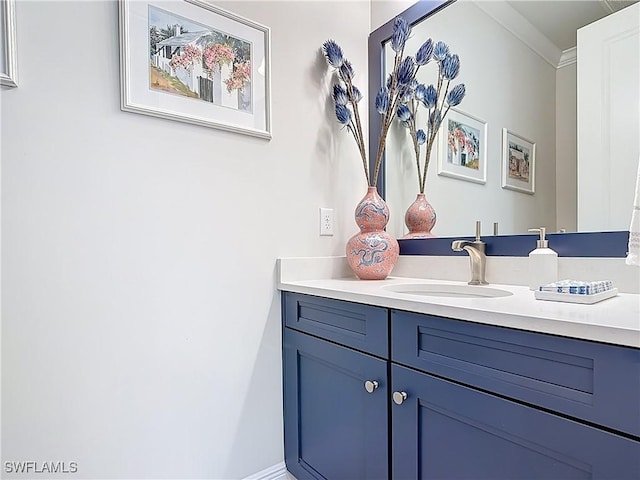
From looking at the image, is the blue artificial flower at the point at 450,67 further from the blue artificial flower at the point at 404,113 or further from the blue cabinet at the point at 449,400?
the blue cabinet at the point at 449,400

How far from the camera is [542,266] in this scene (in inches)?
42.3

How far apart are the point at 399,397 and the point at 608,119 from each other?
975 mm

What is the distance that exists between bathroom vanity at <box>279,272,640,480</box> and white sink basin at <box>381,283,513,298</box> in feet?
0.16

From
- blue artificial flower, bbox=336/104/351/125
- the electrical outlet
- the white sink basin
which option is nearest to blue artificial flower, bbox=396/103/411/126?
blue artificial flower, bbox=336/104/351/125

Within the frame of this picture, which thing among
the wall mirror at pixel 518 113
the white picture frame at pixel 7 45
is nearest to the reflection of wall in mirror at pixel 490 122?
the wall mirror at pixel 518 113

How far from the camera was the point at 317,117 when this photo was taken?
1.54 m

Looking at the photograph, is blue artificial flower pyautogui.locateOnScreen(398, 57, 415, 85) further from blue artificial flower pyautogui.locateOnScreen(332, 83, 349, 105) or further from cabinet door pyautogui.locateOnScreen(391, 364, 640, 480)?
cabinet door pyautogui.locateOnScreen(391, 364, 640, 480)

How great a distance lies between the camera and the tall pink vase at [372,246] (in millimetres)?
1449

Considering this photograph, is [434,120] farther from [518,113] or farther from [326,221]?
[326,221]

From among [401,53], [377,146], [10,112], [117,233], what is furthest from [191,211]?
[401,53]

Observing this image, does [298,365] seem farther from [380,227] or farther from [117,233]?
[117,233]

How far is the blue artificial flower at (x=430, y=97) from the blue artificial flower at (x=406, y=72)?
0.11 metres

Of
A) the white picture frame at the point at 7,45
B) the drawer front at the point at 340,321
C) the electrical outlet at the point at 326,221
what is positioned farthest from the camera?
the electrical outlet at the point at 326,221

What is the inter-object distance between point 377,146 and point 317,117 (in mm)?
330
